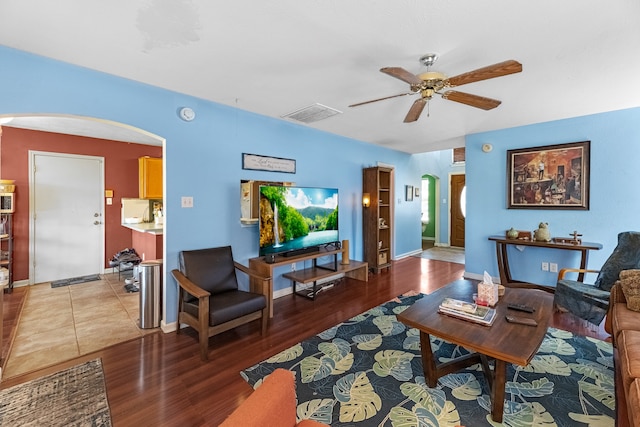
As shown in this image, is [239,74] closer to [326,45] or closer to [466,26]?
[326,45]

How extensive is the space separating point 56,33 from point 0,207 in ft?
11.3

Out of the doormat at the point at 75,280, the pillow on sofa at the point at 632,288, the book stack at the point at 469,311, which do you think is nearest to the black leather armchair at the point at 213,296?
the book stack at the point at 469,311

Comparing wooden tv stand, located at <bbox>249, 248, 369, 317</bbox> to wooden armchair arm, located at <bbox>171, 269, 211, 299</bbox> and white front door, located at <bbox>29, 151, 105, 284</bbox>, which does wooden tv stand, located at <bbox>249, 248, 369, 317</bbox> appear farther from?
white front door, located at <bbox>29, 151, 105, 284</bbox>

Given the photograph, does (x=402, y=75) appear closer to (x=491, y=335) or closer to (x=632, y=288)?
(x=491, y=335)

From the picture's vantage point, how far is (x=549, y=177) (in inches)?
153

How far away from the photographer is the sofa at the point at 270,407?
78 centimetres

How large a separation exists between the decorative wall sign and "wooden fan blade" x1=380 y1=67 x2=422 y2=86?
2015mm

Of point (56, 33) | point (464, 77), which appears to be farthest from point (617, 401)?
point (56, 33)

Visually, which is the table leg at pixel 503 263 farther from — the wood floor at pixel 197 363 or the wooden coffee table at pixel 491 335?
the wooden coffee table at pixel 491 335

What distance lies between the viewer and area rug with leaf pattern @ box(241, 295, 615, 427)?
1.65m

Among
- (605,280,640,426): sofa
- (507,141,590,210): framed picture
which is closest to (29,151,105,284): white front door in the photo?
(605,280,640,426): sofa

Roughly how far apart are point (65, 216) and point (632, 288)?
691 centimetres

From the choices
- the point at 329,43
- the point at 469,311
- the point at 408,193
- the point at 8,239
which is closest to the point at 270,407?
the point at 469,311

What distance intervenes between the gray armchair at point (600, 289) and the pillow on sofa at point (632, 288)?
407 millimetres
